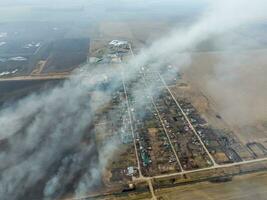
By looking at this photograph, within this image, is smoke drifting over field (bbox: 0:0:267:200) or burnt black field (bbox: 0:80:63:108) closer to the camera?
smoke drifting over field (bbox: 0:0:267:200)

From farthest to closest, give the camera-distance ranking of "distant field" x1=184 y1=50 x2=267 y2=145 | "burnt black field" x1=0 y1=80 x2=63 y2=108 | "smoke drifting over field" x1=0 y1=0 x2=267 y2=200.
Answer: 1. "burnt black field" x1=0 y1=80 x2=63 y2=108
2. "distant field" x1=184 y1=50 x2=267 y2=145
3. "smoke drifting over field" x1=0 y1=0 x2=267 y2=200

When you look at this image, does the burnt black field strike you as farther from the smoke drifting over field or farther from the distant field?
the distant field

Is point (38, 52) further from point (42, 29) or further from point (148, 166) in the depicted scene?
point (148, 166)

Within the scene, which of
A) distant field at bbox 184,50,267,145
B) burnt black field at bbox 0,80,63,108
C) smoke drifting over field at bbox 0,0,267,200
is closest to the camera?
smoke drifting over field at bbox 0,0,267,200

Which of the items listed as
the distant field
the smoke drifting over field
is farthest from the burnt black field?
the distant field

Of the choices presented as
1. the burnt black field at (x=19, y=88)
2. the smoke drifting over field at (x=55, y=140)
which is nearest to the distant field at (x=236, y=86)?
the smoke drifting over field at (x=55, y=140)

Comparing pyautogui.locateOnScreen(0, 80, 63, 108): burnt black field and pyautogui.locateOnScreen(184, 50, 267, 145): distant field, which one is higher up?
pyautogui.locateOnScreen(0, 80, 63, 108): burnt black field

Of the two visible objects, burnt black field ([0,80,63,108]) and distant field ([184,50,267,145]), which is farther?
burnt black field ([0,80,63,108])

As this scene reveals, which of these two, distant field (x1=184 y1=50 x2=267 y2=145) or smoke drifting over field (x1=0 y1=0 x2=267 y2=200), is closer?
smoke drifting over field (x1=0 y1=0 x2=267 y2=200)
